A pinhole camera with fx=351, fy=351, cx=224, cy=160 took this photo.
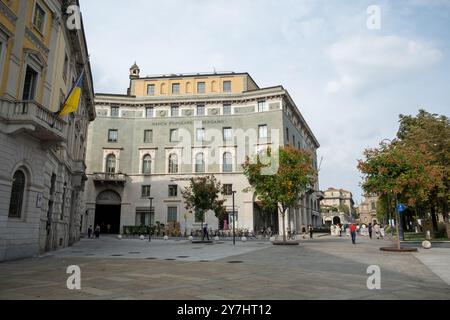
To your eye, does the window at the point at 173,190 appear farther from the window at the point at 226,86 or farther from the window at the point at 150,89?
the window at the point at 226,86

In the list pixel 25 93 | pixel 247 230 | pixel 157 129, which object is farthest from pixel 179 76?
pixel 25 93

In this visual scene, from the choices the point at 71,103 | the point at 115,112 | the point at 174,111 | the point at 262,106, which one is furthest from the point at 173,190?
the point at 71,103

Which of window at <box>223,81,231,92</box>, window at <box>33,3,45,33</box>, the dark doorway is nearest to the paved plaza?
window at <box>33,3,45,33</box>

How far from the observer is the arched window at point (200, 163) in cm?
5013

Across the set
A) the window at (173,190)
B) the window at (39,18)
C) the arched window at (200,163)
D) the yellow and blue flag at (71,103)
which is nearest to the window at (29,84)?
the yellow and blue flag at (71,103)

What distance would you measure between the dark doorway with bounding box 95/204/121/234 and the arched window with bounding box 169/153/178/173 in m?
9.55

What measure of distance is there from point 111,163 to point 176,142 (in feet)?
33.2

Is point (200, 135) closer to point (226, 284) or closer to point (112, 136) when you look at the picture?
point (112, 136)

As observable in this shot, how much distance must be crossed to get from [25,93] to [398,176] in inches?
851

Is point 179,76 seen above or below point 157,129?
above

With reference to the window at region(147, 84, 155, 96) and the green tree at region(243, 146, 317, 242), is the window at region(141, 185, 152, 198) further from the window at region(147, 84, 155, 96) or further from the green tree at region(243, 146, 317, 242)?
the green tree at region(243, 146, 317, 242)
